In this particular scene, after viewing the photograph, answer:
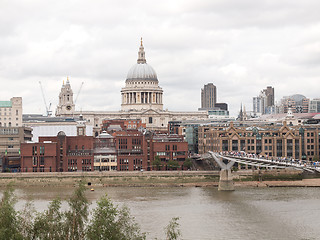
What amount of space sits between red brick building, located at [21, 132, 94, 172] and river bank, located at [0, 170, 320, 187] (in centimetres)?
348

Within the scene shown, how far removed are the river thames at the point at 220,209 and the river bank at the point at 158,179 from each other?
4.38m

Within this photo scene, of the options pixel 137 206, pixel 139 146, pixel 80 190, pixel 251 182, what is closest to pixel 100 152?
pixel 139 146

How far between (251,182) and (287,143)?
20.9 m

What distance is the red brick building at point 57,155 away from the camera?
352 feet

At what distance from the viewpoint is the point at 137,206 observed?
75062mm

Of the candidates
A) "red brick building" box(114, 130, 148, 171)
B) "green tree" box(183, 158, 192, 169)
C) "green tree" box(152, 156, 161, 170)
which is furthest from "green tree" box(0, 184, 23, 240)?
"green tree" box(183, 158, 192, 169)

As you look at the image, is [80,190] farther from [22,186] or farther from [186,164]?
[186,164]

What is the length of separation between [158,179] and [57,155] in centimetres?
1552

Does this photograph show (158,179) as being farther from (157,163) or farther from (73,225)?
(73,225)

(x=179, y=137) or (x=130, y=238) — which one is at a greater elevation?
(x=179, y=137)

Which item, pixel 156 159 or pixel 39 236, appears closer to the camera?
pixel 39 236

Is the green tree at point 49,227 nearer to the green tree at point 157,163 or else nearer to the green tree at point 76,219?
the green tree at point 76,219

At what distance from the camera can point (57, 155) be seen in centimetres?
10881

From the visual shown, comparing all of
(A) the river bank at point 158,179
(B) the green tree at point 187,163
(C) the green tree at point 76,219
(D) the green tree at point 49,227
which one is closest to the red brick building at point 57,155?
(A) the river bank at point 158,179
